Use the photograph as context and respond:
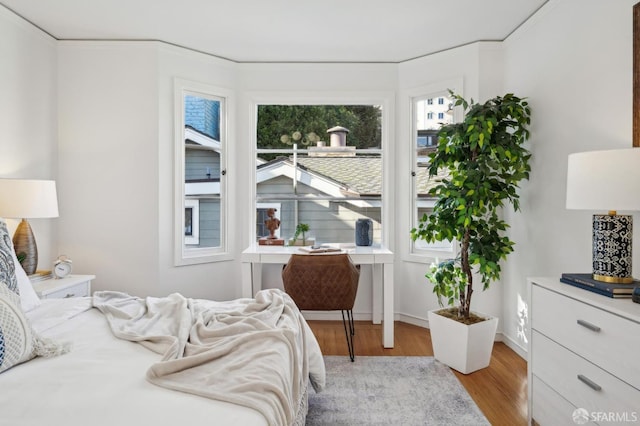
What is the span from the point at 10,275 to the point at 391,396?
83.3 inches

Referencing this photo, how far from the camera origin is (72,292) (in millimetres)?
2891

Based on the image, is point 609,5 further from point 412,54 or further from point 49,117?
point 49,117

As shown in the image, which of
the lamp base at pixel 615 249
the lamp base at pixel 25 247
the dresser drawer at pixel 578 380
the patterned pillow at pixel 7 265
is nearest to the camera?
the dresser drawer at pixel 578 380

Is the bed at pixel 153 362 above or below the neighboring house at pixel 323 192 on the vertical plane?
below

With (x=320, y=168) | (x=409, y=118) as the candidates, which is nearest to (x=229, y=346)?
(x=320, y=168)

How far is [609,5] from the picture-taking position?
2.25 metres

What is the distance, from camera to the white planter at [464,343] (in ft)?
9.12

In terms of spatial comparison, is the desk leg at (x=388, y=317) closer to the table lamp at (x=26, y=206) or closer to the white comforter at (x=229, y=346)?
the white comforter at (x=229, y=346)

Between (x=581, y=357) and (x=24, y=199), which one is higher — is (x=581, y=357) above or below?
below

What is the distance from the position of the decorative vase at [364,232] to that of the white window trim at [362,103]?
0.25 metres

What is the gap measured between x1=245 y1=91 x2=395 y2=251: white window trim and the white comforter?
2.00m

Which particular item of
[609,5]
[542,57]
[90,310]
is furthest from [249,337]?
[542,57]

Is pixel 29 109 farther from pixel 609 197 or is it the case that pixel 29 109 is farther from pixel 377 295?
pixel 609 197

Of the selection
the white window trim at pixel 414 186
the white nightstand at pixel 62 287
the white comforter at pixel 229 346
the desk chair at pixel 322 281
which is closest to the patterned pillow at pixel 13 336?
the white comforter at pixel 229 346
